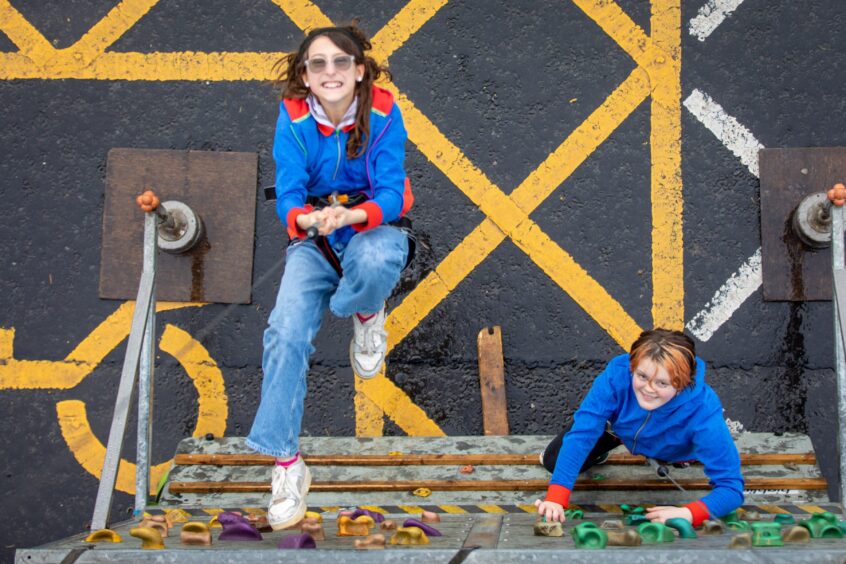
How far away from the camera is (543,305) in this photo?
5535 millimetres

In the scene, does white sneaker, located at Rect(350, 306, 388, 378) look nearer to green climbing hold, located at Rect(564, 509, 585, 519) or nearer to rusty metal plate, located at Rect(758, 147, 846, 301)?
green climbing hold, located at Rect(564, 509, 585, 519)

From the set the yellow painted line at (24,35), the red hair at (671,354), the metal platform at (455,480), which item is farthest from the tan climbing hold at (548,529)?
the yellow painted line at (24,35)

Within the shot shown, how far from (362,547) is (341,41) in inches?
83.1

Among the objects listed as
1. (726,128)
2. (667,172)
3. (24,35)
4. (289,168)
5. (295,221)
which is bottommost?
(295,221)

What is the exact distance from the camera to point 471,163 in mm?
5684

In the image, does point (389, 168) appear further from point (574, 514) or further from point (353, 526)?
point (574, 514)

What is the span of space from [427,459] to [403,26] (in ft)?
8.82

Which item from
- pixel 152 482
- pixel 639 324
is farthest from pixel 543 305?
pixel 152 482

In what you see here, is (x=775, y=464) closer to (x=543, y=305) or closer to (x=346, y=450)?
(x=543, y=305)

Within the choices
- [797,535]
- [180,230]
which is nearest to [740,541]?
[797,535]

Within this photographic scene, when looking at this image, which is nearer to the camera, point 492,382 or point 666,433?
point 666,433

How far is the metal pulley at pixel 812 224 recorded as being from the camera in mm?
5328

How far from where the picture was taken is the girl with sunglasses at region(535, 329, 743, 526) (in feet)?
12.9

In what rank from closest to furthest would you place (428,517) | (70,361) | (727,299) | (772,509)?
(428,517) → (772,509) → (727,299) → (70,361)
